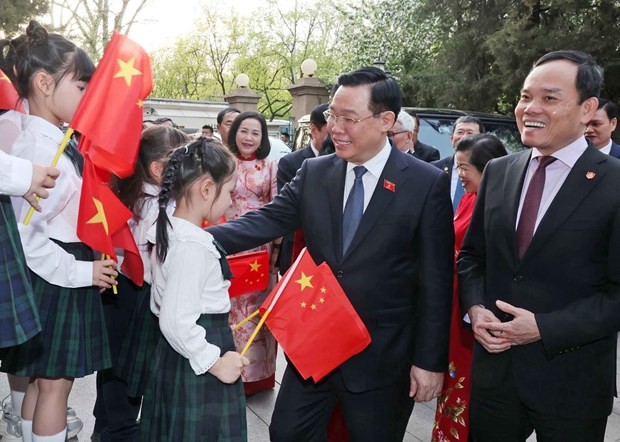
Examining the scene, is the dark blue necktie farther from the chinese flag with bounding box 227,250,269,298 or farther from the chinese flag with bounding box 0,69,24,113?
the chinese flag with bounding box 0,69,24,113

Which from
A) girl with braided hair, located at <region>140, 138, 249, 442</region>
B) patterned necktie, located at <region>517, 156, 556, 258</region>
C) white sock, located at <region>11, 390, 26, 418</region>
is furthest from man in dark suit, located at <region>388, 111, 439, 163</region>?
white sock, located at <region>11, 390, 26, 418</region>

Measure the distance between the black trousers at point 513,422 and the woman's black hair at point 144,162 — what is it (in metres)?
1.64

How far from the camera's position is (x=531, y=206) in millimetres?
2168

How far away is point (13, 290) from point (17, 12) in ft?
41.8

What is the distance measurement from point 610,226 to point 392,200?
0.76m

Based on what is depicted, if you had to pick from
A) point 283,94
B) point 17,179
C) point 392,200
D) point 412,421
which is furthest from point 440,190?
point 283,94

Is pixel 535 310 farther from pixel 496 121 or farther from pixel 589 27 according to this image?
pixel 589 27

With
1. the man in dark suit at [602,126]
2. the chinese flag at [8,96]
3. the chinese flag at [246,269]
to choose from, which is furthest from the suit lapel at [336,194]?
the man in dark suit at [602,126]

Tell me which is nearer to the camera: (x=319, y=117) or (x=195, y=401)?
(x=195, y=401)

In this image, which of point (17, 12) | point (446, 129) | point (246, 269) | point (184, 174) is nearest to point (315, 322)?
point (246, 269)

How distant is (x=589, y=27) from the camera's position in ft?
30.7

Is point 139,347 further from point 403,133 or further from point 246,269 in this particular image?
point 403,133

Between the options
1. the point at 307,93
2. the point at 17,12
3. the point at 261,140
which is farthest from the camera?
the point at 17,12

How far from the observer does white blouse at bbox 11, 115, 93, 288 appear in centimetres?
220
